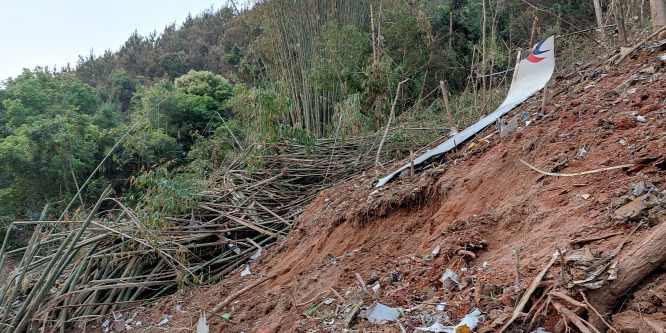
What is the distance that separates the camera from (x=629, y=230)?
1543mm

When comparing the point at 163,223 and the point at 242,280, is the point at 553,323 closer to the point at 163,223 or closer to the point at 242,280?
the point at 242,280

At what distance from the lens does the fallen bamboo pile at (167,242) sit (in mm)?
3426

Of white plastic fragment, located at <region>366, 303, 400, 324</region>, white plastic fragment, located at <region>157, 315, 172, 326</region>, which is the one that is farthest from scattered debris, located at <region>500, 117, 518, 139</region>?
white plastic fragment, located at <region>157, 315, 172, 326</region>

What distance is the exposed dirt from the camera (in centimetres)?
171

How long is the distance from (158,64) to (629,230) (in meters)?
19.3

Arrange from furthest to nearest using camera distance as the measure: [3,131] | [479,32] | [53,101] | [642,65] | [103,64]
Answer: [103,64] < [53,101] < [3,131] < [479,32] < [642,65]

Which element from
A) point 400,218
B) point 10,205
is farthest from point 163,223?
point 10,205

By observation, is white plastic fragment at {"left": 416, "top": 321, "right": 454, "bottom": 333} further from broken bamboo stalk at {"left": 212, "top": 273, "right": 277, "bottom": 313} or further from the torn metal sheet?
the torn metal sheet

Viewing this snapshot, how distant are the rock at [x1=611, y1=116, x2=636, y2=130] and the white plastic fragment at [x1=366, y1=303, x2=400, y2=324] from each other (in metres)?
1.44

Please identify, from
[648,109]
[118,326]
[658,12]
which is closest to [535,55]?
[658,12]

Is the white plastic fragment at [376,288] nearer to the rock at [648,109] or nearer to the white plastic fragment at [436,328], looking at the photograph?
the white plastic fragment at [436,328]

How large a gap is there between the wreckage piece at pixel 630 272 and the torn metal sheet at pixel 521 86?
6.55 ft

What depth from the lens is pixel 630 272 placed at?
1.37 m

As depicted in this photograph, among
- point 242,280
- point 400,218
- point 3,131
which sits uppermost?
point 3,131
